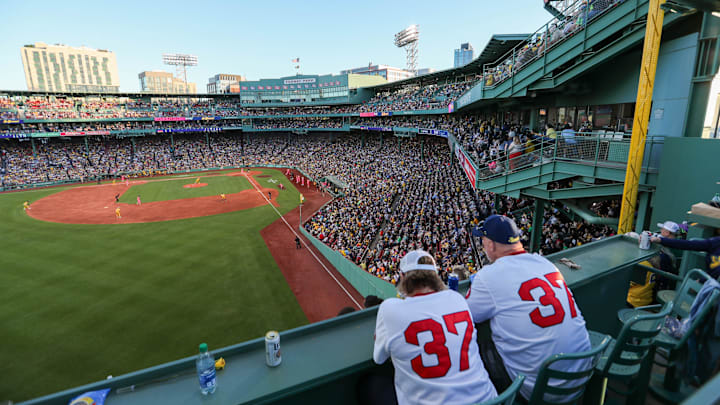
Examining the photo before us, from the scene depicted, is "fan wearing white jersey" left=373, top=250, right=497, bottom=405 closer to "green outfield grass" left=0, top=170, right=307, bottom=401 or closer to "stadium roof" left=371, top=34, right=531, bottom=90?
"green outfield grass" left=0, top=170, right=307, bottom=401

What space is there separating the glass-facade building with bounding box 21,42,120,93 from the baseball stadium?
454 ft

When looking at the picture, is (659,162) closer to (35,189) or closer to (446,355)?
(446,355)

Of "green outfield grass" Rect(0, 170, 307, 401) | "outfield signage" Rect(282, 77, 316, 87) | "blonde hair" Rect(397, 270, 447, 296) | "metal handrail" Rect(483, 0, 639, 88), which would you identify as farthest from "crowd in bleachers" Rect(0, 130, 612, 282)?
"blonde hair" Rect(397, 270, 447, 296)

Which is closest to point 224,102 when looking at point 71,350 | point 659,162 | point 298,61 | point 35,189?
point 298,61

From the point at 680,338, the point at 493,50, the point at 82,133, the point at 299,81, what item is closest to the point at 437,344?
the point at 680,338

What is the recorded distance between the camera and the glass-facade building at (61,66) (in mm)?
138000

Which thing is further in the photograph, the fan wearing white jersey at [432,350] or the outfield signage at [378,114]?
the outfield signage at [378,114]

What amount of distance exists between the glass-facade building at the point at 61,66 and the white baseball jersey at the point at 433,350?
169032 millimetres

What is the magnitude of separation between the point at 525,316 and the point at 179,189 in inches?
1783

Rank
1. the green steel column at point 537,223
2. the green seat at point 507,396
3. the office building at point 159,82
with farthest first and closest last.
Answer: the office building at point 159,82 → the green steel column at point 537,223 → the green seat at point 507,396

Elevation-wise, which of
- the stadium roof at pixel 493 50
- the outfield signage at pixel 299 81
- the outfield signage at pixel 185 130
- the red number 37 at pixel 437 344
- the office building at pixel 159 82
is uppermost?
the office building at pixel 159 82

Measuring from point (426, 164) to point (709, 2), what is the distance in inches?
1060

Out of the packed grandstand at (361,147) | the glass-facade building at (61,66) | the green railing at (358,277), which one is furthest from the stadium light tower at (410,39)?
the glass-facade building at (61,66)

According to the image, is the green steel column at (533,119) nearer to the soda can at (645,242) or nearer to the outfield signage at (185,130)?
the soda can at (645,242)
